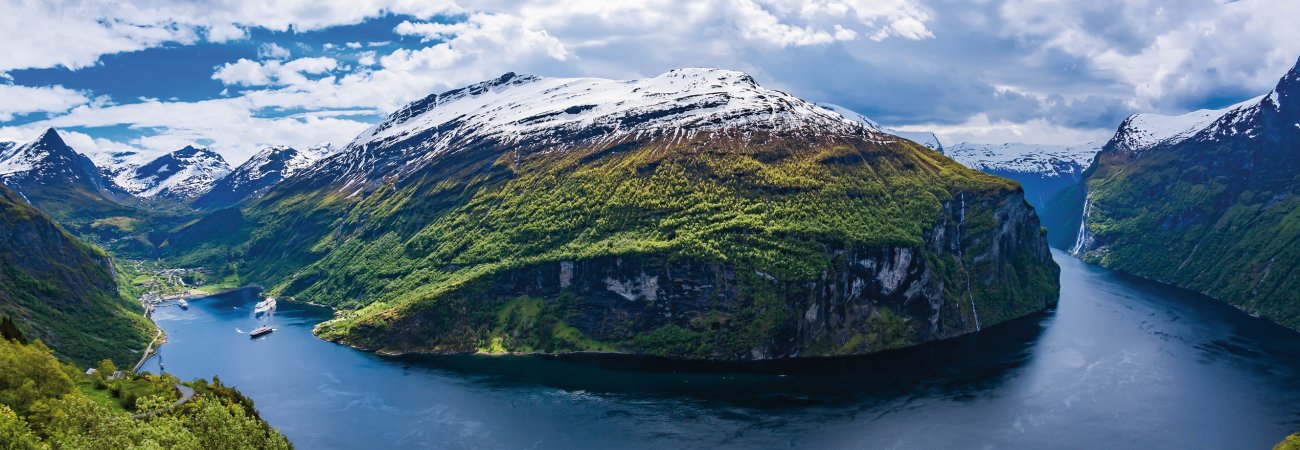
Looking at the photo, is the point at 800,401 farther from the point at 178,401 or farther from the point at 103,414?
the point at 103,414

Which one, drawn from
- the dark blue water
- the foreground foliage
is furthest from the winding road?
the dark blue water

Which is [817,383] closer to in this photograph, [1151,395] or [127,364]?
[1151,395]

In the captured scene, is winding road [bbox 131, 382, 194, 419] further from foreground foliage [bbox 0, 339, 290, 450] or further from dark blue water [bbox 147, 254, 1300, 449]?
dark blue water [bbox 147, 254, 1300, 449]

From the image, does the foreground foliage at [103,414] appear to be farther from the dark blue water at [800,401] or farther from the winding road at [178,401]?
the dark blue water at [800,401]

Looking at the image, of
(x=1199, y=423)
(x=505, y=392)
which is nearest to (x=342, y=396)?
(x=505, y=392)

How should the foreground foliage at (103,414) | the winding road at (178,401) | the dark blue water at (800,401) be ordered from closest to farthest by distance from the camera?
the foreground foliage at (103,414) → the winding road at (178,401) → the dark blue water at (800,401)

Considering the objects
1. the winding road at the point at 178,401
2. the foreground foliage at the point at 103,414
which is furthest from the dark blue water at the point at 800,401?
the foreground foliage at the point at 103,414

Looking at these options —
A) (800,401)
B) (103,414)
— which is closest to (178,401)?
(103,414)

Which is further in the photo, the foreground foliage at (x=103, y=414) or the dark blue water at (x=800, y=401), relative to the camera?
the dark blue water at (x=800, y=401)
